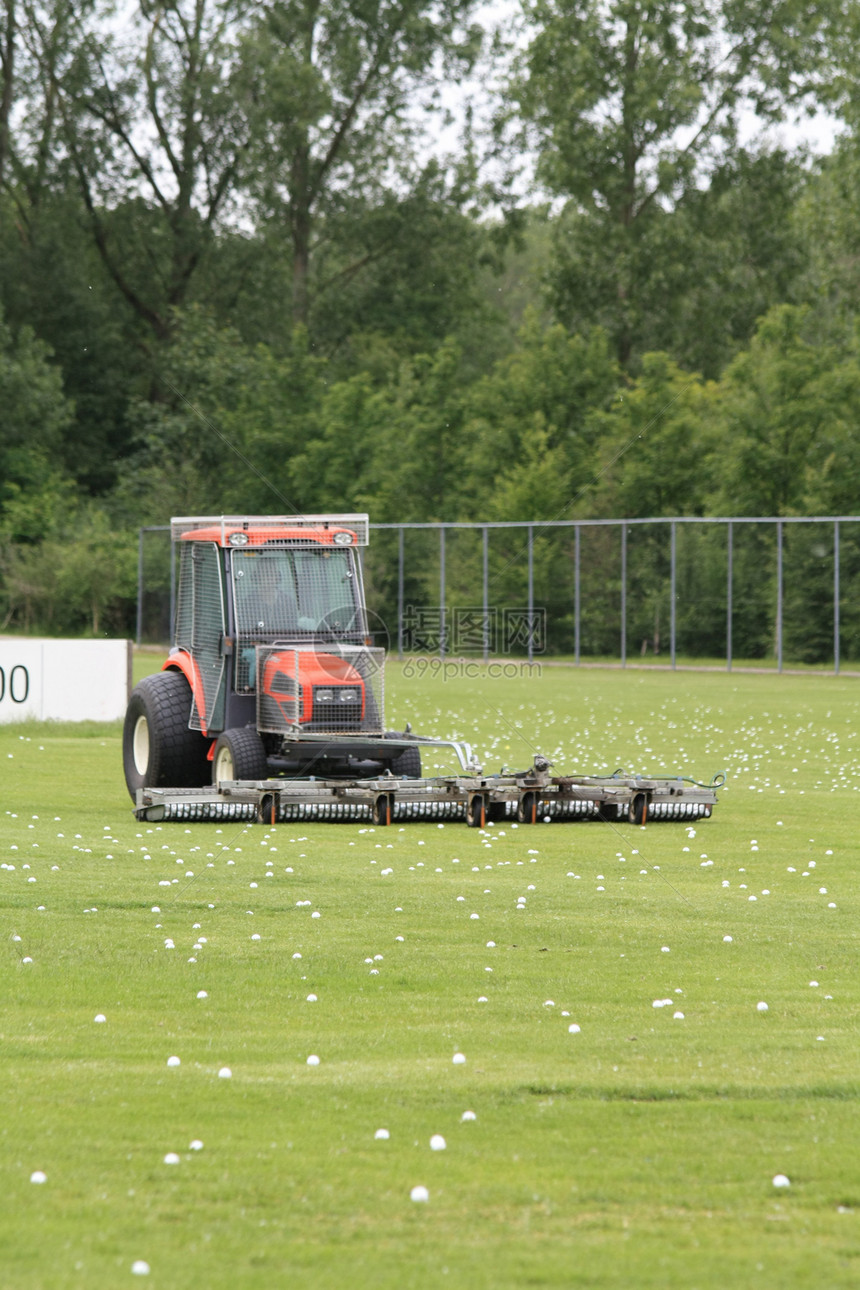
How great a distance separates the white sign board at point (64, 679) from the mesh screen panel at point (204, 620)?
19.3 feet

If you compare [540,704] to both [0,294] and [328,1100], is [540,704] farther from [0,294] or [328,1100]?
[0,294]

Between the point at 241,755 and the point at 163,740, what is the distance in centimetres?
116

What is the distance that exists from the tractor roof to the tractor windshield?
11 centimetres

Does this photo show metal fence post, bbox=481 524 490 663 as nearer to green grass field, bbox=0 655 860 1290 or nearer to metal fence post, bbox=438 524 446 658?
metal fence post, bbox=438 524 446 658

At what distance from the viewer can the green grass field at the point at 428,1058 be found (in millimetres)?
4410

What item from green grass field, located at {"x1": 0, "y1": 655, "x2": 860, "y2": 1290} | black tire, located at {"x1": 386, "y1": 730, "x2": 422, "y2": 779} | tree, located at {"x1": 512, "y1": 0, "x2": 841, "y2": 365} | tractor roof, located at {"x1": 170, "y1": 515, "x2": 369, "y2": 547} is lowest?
green grass field, located at {"x1": 0, "y1": 655, "x2": 860, "y2": 1290}

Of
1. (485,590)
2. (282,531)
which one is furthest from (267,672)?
(485,590)

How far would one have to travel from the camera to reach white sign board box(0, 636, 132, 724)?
73.2 ft

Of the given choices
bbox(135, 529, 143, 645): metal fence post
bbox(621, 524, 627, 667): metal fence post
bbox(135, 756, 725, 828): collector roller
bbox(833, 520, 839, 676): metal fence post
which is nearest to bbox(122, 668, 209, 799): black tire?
bbox(135, 756, 725, 828): collector roller

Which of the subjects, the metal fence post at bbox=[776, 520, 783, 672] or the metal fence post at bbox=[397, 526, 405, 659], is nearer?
the metal fence post at bbox=[776, 520, 783, 672]

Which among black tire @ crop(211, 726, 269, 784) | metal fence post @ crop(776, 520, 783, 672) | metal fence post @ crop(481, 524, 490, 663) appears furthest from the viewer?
metal fence post @ crop(481, 524, 490, 663)

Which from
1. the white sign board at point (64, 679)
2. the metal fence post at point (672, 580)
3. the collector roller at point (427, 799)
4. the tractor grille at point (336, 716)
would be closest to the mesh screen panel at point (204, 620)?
the tractor grille at point (336, 716)

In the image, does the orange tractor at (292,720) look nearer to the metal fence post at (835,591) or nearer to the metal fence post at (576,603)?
the metal fence post at (835,591)

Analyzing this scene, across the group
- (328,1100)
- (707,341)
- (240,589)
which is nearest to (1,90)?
(707,341)
